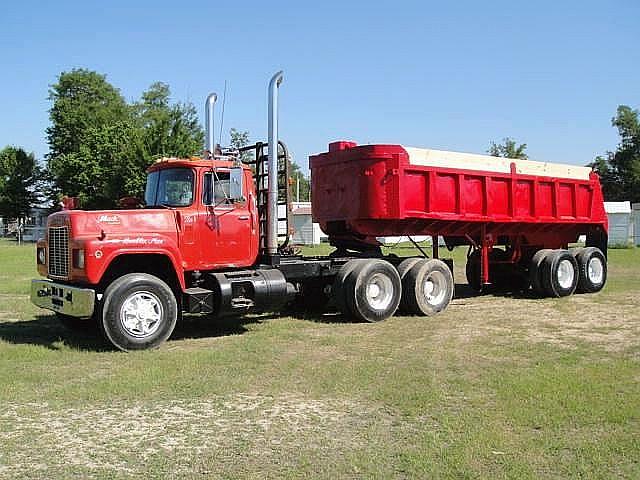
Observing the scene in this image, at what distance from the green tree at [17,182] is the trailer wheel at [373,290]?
77.3 metres

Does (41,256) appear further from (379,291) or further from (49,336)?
(379,291)

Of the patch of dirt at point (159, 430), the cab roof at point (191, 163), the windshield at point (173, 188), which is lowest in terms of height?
the patch of dirt at point (159, 430)

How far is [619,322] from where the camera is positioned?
1142 cm

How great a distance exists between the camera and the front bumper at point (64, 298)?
893 cm

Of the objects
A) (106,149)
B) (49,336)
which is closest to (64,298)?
(49,336)

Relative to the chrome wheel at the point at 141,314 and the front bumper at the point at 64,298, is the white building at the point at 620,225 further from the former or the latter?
the front bumper at the point at 64,298

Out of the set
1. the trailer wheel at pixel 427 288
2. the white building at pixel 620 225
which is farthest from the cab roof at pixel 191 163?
the white building at pixel 620 225

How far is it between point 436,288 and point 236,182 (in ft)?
15.1

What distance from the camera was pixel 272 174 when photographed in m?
10.8

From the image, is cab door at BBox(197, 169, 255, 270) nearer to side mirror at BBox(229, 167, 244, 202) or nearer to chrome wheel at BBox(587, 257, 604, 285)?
side mirror at BBox(229, 167, 244, 202)

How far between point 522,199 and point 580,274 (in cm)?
248

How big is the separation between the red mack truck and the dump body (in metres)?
0.03

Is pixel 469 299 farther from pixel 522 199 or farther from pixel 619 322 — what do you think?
pixel 619 322

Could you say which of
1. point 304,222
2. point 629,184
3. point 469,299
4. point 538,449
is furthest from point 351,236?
point 629,184
